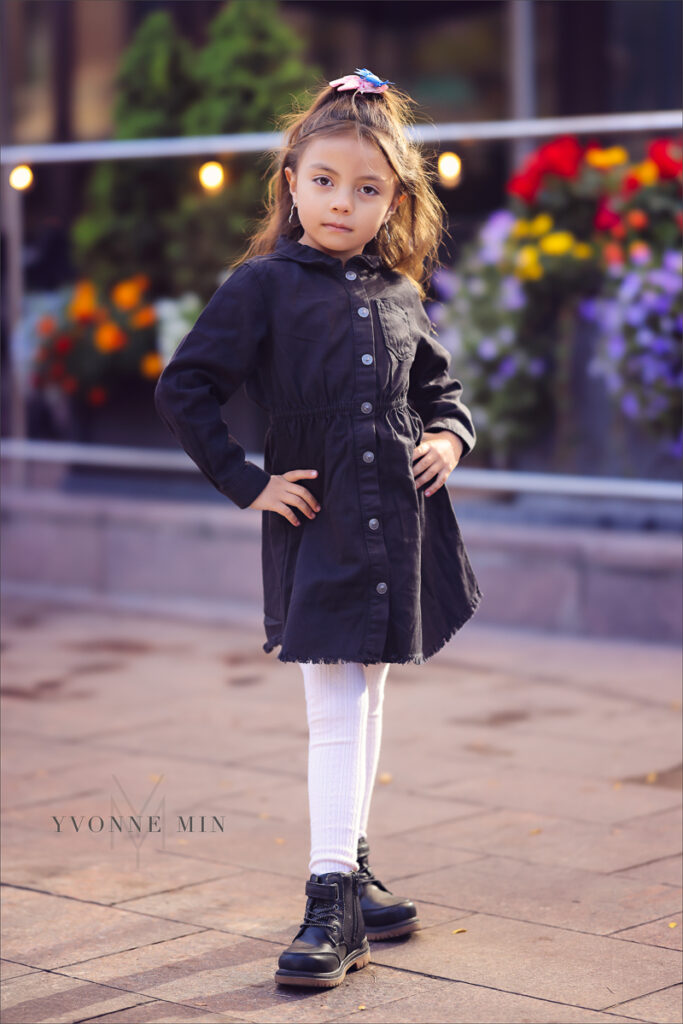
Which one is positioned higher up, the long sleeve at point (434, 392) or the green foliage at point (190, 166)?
the green foliage at point (190, 166)

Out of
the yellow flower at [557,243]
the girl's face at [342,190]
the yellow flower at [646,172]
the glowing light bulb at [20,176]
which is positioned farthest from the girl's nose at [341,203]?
the glowing light bulb at [20,176]

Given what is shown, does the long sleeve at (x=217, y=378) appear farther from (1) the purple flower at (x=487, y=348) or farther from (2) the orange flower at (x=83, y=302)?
(2) the orange flower at (x=83, y=302)

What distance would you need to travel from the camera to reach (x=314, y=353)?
346 centimetres

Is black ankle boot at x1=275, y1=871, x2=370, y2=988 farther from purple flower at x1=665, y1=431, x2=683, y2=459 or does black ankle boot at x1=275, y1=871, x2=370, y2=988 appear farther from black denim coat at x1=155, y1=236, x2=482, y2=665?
purple flower at x1=665, y1=431, x2=683, y2=459

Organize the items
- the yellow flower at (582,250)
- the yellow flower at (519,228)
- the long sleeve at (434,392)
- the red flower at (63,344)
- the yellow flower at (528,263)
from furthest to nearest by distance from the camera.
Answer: the red flower at (63,344) < the yellow flower at (519,228) < the yellow flower at (528,263) < the yellow flower at (582,250) < the long sleeve at (434,392)

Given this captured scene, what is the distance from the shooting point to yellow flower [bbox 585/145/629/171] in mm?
7176

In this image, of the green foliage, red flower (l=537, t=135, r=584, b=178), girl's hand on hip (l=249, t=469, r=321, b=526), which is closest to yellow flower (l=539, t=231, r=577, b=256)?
red flower (l=537, t=135, r=584, b=178)

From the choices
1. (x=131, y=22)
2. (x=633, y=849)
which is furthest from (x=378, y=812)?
(x=131, y=22)

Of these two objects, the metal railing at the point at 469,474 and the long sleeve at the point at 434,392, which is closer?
the long sleeve at the point at 434,392

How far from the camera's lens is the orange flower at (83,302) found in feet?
29.0

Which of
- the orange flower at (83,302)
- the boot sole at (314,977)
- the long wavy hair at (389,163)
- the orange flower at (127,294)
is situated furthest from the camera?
the orange flower at (83,302)

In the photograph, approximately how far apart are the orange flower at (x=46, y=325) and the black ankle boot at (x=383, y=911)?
578cm

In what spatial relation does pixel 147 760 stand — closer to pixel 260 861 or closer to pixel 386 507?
pixel 260 861

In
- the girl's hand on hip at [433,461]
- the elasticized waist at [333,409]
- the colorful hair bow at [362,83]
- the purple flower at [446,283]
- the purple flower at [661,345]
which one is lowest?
the girl's hand on hip at [433,461]
